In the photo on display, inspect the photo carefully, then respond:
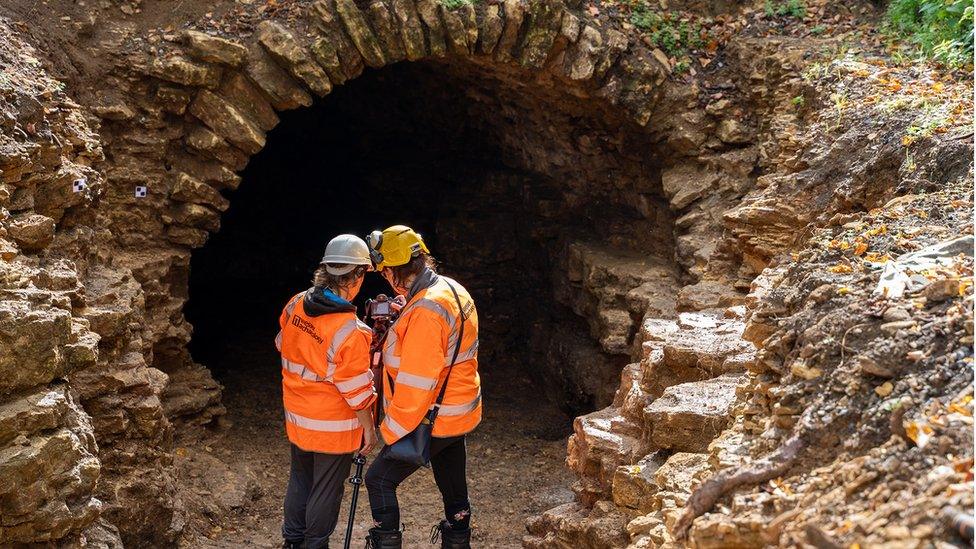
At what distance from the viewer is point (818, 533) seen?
2.17m

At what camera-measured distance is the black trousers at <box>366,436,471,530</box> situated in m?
4.23

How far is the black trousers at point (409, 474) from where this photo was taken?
13.9ft

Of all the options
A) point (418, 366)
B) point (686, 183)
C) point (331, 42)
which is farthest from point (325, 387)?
point (686, 183)

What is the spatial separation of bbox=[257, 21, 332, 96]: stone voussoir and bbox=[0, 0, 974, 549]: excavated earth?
0.8 inches

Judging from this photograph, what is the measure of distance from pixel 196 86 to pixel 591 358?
4.64 m

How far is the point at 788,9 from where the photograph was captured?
841 cm

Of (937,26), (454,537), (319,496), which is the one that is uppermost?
(937,26)

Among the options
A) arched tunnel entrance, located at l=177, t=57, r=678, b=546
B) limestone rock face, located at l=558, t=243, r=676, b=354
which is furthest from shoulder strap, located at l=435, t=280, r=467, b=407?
limestone rock face, located at l=558, t=243, r=676, b=354

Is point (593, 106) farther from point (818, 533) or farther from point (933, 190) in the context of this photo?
point (818, 533)

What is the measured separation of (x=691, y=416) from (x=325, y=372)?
1778mm

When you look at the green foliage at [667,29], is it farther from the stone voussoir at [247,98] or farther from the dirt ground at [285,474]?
the dirt ground at [285,474]

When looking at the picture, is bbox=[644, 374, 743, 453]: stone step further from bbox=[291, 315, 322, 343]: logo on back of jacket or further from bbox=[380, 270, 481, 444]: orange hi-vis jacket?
bbox=[291, 315, 322, 343]: logo on back of jacket

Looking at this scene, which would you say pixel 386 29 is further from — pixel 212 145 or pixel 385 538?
pixel 385 538

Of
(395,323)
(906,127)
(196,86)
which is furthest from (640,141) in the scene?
(395,323)
